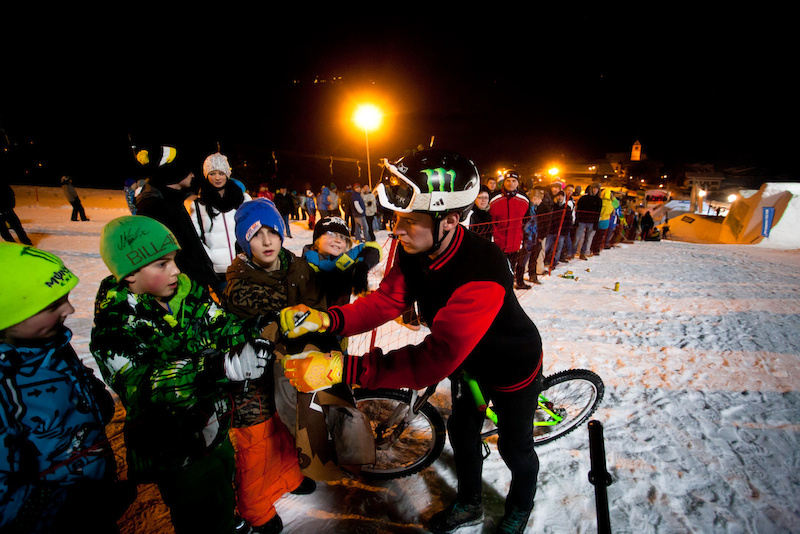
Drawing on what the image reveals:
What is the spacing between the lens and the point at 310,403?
188 centimetres

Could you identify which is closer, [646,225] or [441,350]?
[441,350]

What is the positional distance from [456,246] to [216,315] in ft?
4.81

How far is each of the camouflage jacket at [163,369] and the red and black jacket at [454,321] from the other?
722mm

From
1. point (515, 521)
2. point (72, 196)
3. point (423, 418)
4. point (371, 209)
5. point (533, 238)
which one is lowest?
point (515, 521)

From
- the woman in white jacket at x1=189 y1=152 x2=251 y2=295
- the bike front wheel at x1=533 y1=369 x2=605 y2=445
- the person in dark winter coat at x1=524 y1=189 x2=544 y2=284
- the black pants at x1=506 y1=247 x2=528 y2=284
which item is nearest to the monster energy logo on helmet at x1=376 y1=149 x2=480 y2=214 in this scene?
the bike front wheel at x1=533 y1=369 x2=605 y2=445

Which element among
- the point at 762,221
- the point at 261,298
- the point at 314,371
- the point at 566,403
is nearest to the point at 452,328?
the point at 314,371

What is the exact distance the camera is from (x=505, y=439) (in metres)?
2.02

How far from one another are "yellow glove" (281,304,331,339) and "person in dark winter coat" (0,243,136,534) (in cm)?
85

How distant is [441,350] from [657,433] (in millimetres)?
3021

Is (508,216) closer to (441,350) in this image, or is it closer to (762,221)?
(441,350)

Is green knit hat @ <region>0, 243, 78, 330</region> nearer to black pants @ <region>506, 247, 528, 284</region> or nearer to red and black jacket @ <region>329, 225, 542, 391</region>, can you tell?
red and black jacket @ <region>329, 225, 542, 391</region>

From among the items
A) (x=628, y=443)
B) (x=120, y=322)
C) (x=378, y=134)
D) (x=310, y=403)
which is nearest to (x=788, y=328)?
(x=628, y=443)

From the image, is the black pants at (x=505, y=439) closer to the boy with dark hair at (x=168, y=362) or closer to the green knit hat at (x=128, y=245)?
the boy with dark hair at (x=168, y=362)

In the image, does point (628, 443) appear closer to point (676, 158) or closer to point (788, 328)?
point (788, 328)
